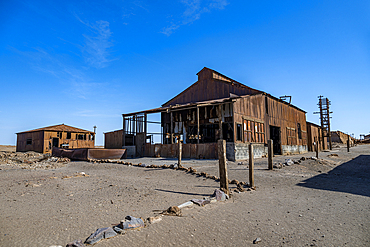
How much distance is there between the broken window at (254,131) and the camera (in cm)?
2037

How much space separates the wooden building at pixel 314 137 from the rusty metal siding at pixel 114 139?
91.0 feet

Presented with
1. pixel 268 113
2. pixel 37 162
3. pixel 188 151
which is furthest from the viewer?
pixel 268 113

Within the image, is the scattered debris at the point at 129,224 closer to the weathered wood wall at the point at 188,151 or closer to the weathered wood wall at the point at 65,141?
the weathered wood wall at the point at 188,151

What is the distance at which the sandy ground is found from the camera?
13.9ft

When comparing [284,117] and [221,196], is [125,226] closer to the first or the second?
[221,196]

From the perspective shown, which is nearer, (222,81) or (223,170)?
(223,170)

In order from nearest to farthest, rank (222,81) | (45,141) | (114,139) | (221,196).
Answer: (221,196) → (114,139) → (222,81) → (45,141)

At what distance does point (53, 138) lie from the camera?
113 ft

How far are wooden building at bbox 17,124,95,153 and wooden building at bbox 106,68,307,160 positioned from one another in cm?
1372

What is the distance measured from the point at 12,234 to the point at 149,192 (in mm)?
4069

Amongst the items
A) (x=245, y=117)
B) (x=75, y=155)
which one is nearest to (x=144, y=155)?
(x=75, y=155)

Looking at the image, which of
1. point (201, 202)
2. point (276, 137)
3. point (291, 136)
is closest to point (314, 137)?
point (291, 136)

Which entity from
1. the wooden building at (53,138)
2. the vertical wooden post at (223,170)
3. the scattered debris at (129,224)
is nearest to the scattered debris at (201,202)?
the vertical wooden post at (223,170)

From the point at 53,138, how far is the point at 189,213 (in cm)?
3504
